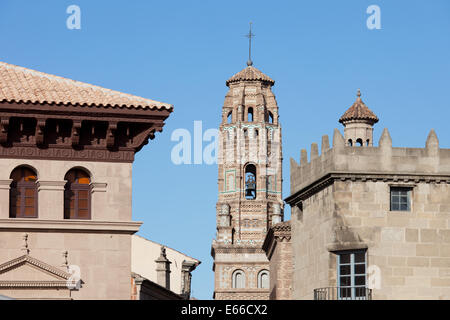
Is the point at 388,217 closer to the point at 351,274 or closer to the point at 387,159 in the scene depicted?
the point at 387,159

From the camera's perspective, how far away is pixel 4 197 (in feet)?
114

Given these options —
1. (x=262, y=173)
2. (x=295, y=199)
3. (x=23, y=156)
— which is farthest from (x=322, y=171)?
(x=262, y=173)

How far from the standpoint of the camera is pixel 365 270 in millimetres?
39969

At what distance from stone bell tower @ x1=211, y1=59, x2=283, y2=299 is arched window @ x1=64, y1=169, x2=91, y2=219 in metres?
85.5

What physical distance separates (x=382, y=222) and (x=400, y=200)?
108cm

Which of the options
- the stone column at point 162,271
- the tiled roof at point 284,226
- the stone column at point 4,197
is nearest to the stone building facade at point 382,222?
the stone column at point 4,197

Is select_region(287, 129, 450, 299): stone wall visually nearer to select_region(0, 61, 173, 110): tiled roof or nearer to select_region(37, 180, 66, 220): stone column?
select_region(0, 61, 173, 110): tiled roof

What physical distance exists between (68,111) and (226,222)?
285 ft

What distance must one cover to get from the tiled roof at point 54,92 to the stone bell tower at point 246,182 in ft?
275

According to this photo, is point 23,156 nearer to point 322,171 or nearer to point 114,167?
point 114,167

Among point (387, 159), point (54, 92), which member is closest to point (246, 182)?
point (387, 159)

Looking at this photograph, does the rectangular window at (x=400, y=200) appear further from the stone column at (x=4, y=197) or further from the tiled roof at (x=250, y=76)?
the tiled roof at (x=250, y=76)

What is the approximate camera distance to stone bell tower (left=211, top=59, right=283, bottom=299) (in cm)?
12106

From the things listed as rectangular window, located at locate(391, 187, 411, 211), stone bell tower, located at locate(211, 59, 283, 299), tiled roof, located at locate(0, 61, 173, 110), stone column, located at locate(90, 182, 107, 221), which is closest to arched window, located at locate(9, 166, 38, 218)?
stone column, located at locate(90, 182, 107, 221)
